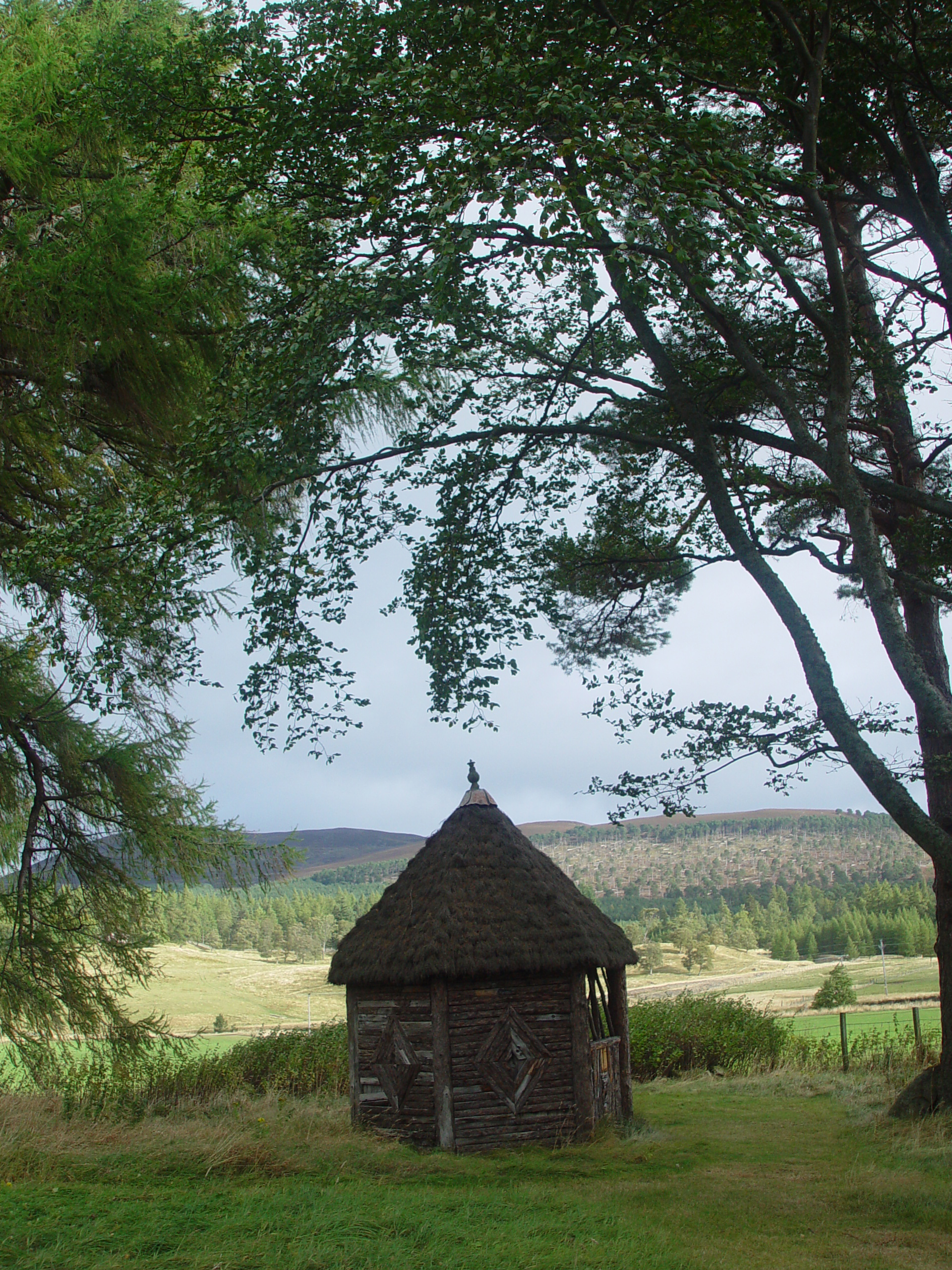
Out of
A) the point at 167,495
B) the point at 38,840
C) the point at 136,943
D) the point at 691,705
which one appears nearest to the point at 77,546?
the point at 167,495

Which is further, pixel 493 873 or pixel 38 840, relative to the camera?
pixel 38 840

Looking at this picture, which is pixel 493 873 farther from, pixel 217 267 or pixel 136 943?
pixel 217 267

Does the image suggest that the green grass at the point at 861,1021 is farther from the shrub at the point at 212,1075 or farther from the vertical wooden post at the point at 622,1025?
the vertical wooden post at the point at 622,1025

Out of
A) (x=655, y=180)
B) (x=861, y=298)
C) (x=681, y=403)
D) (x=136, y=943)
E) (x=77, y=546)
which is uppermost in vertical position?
(x=861, y=298)

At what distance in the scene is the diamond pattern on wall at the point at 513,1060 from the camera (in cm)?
1022

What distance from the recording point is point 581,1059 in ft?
33.9

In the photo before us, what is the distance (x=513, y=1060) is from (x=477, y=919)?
1.54m

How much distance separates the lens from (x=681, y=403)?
30.2 ft

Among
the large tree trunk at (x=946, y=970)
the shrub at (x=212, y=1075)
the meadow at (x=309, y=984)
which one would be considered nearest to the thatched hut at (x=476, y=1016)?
the large tree trunk at (x=946, y=970)

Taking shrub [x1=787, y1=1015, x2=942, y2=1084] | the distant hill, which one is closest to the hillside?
the distant hill

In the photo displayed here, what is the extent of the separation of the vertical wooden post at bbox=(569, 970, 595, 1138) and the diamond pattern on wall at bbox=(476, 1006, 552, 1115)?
34 centimetres

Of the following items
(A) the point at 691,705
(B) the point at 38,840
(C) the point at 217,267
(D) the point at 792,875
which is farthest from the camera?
(D) the point at 792,875

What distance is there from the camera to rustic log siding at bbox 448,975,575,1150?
10117 millimetres

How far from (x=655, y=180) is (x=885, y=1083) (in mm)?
12838
